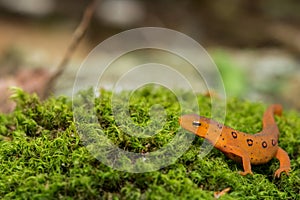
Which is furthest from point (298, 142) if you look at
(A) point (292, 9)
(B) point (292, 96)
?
(A) point (292, 9)

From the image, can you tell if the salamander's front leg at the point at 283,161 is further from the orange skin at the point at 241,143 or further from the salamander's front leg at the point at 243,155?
the salamander's front leg at the point at 243,155

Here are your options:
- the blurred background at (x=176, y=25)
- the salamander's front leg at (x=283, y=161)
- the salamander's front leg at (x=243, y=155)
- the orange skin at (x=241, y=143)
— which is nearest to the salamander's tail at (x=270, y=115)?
the orange skin at (x=241, y=143)

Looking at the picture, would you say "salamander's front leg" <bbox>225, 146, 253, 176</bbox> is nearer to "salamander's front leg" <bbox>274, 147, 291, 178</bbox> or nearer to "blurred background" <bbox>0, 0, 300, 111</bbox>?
"salamander's front leg" <bbox>274, 147, 291, 178</bbox>

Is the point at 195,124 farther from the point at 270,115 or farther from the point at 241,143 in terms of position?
the point at 270,115

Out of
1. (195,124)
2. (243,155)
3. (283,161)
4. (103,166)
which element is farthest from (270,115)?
(103,166)

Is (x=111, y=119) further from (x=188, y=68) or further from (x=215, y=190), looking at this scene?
(x=188, y=68)

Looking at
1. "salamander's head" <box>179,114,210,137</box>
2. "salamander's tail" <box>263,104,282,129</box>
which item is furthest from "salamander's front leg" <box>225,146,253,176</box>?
"salamander's tail" <box>263,104,282,129</box>
